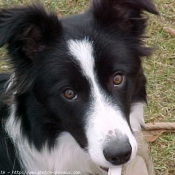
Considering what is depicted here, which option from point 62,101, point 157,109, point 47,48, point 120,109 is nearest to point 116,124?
point 120,109

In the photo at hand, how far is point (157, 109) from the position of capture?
4.88 m

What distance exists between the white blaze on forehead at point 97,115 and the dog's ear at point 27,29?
200mm

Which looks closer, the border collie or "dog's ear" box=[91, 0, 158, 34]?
the border collie

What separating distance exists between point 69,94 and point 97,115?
246mm

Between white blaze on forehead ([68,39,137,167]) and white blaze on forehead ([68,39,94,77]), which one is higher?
white blaze on forehead ([68,39,94,77])

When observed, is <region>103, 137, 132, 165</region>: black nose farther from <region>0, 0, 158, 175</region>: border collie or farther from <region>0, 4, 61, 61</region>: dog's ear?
<region>0, 4, 61, 61</region>: dog's ear

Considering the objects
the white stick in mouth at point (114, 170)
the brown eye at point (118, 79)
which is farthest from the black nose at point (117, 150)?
the brown eye at point (118, 79)

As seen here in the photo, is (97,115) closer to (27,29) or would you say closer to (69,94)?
(69,94)

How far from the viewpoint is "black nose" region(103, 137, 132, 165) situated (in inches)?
113

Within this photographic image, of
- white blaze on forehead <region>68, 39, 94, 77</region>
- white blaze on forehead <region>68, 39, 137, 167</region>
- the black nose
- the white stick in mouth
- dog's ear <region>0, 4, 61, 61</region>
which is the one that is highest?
dog's ear <region>0, 4, 61, 61</region>

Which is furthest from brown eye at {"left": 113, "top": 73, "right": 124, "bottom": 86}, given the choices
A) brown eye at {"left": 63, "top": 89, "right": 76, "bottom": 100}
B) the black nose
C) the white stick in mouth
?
the white stick in mouth

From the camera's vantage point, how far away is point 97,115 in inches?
117

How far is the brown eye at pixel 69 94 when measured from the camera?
10.1 feet

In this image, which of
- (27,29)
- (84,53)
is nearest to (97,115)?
(84,53)
